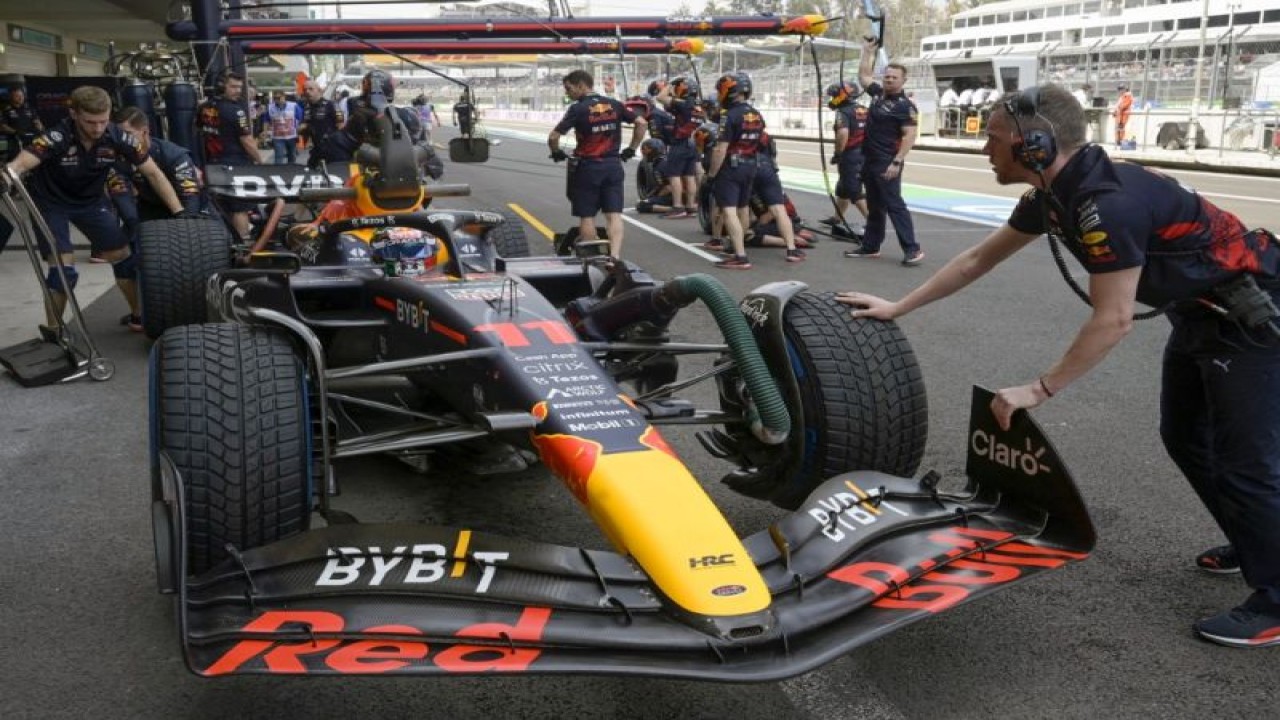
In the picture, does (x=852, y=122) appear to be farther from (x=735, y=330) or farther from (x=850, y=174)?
(x=735, y=330)

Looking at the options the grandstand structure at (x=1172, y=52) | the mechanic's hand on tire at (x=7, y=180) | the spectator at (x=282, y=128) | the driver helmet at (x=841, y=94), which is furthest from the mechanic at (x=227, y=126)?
the grandstand structure at (x=1172, y=52)

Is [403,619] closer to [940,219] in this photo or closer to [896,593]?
[896,593]

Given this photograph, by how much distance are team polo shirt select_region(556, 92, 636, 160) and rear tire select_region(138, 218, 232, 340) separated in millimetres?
3810

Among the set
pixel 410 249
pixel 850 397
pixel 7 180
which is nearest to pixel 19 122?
pixel 7 180

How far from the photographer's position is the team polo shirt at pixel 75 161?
7066 mm

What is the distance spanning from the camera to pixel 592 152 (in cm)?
990

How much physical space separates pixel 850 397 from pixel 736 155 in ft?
24.0

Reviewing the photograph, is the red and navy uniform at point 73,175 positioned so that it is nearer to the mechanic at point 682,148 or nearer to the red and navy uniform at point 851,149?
the red and navy uniform at point 851,149

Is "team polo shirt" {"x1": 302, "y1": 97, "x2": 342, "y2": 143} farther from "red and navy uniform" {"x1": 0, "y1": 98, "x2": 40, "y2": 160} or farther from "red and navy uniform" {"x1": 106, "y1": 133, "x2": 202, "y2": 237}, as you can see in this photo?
"red and navy uniform" {"x1": 106, "y1": 133, "x2": 202, "y2": 237}

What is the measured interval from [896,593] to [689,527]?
21.7 inches

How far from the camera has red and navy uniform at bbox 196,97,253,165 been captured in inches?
476

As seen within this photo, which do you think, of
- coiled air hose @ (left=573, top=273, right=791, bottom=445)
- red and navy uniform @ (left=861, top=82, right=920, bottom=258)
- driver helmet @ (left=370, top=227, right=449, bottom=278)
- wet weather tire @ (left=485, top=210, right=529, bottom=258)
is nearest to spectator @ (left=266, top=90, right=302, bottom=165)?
red and navy uniform @ (left=861, top=82, right=920, bottom=258)

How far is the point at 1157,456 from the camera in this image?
4996 mm

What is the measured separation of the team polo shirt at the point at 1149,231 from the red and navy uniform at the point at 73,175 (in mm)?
6034
